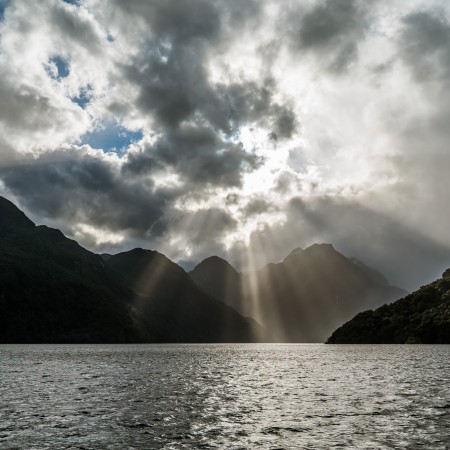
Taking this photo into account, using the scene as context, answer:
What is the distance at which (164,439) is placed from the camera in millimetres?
34344

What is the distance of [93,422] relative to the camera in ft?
136

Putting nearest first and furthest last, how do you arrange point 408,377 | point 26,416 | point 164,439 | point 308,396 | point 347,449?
point 347,449 → point 164,439 → point 26,416 → point 308,396 → point 408,377

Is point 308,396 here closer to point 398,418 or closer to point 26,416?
point 398,418

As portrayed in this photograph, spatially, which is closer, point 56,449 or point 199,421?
point 56,449

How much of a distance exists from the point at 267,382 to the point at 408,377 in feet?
87.3

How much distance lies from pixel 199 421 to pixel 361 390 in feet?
108

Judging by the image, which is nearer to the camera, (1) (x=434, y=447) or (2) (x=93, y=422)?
(1) (x=434, y=447)

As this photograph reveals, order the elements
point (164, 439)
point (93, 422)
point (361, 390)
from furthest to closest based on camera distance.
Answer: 1. point (361, 390)
2. point (93, 422)
3. point (164, 439)

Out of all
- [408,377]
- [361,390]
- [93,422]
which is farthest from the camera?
[408,377]

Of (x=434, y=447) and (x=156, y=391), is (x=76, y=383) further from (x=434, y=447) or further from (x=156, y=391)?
(x=434, y=447)

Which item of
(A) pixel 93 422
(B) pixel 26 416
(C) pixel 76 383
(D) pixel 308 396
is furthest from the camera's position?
(C) pixel 76 383

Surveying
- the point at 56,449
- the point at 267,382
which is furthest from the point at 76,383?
the point at 56,449

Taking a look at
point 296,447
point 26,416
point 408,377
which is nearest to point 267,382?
point 408,377

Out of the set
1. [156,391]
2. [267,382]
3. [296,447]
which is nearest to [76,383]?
[156,391]
